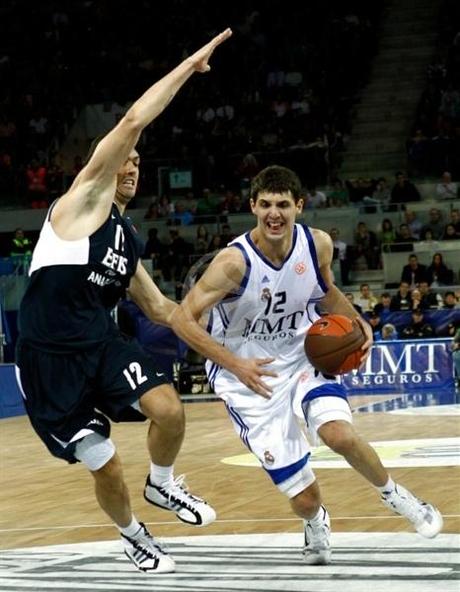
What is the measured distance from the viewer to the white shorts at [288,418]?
21.4 ft

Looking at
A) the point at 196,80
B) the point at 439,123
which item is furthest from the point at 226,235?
the point at 196,80

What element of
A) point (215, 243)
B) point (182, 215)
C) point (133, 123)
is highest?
point (133, 123)

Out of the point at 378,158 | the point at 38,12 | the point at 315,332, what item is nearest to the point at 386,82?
the point at 378,158

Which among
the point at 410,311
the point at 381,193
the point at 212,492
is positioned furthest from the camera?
the point at 381,193

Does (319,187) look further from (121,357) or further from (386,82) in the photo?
(121,357)

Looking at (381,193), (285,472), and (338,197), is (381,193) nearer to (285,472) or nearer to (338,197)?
(338,197)

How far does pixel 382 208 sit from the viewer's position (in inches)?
926

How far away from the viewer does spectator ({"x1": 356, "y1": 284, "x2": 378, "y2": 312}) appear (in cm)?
2097

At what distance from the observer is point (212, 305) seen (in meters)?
6.51

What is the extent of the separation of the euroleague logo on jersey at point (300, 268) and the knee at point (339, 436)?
0.78m

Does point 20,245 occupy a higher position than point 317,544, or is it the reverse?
point 317,544

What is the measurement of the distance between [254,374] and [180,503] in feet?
2.87

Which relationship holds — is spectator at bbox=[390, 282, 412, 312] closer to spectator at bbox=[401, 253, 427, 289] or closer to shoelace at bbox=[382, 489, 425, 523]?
spectator at bbox=[401, 253, 427, 289]

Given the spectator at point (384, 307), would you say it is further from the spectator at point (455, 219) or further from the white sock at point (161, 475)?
the white sock at point (161, 475)
